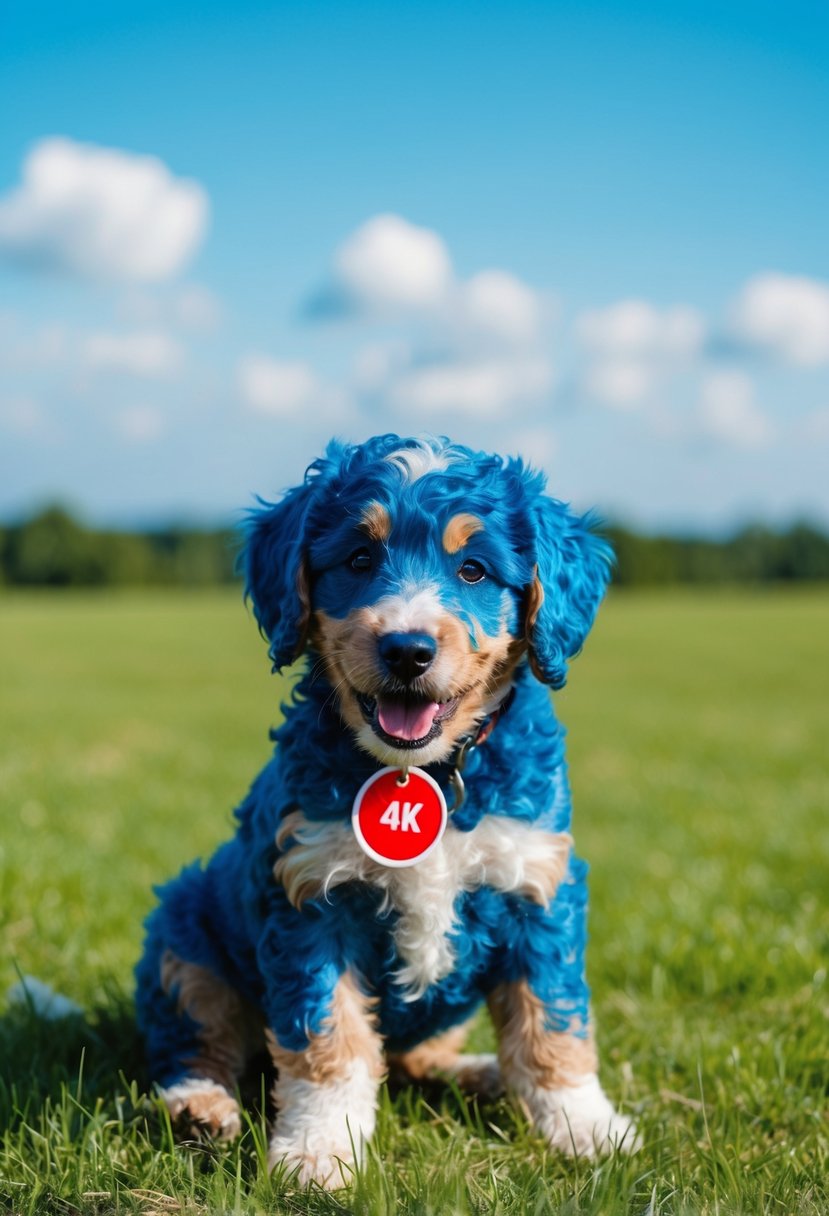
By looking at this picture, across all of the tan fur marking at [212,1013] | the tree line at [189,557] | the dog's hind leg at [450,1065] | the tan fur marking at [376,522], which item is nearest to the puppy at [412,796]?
the tan fur marking at [376,522]

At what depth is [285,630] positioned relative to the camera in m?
3.76

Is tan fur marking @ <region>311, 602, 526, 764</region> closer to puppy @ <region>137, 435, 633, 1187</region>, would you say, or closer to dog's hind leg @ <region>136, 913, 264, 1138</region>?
puppy @ <region>137, 435, 633, 1187</region>

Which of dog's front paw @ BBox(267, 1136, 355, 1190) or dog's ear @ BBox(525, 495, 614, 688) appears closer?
dog's front paw @ BBox(267, 1136, 355, 1190)

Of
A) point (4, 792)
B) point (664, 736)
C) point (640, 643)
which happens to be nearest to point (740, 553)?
point (640, 643)

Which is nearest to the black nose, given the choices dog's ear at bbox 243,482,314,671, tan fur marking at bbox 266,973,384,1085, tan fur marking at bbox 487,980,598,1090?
dog's ear at bbox 243,482,314,671

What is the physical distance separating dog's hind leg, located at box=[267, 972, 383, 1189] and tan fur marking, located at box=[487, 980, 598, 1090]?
46 cm

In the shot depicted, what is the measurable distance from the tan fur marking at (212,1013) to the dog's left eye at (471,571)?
5.51 feet

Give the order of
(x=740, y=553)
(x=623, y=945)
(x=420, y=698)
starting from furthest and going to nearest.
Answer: (x=740, y=553), (x=623, y=945), (x=420, y=698)

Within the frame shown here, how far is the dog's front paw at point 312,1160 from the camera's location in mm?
3426

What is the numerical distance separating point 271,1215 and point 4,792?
Answer: 7605 mm

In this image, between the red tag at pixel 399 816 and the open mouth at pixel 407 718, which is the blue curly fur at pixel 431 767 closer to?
the red tag at pixel 399 816

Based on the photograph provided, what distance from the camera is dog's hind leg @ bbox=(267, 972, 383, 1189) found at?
11.7ft

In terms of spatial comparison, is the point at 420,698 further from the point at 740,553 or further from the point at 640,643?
the point at 740,553

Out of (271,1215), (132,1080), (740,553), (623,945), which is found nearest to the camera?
(271,1215)
